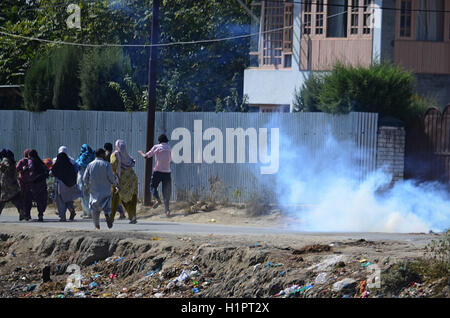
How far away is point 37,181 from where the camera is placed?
18.4 m

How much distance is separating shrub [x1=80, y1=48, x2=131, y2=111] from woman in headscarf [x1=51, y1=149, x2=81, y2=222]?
5919mm

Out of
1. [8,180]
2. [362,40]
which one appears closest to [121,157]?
→ [8,180]

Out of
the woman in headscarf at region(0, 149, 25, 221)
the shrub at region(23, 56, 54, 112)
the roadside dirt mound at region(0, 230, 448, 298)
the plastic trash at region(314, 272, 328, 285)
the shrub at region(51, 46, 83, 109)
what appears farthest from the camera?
the shrub at region(51, 46, 83, 109)

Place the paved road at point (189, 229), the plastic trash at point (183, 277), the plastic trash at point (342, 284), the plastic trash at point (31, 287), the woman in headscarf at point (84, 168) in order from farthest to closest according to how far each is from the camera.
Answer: the woman in headscarf at point (84, 168) → the paved road at point (189, 229) → the plastic trash at point (31, 287) → the plastic trash at point (183, 277) → the plastic trash at point (342, 284)

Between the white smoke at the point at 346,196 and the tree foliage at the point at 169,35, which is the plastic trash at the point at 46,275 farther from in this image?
the tree foliage at the point at 169,35

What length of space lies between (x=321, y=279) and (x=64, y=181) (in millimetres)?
8734

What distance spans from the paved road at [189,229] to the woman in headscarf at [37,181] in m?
0.44

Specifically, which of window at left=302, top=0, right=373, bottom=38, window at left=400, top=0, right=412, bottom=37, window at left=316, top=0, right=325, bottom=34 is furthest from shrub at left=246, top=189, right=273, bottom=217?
window at left=400, top=0, right=412, bottom=37

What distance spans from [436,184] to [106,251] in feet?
25.3

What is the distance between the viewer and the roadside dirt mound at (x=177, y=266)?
10.8 meters

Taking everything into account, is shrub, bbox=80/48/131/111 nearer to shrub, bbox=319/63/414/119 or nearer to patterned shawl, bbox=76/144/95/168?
patterned shawl, bbox=76/144/95/168

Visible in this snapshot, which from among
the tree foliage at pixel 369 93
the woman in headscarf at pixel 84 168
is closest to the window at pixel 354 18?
the tree foliage at pixel 369 93

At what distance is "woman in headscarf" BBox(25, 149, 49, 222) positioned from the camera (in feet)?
60.0
